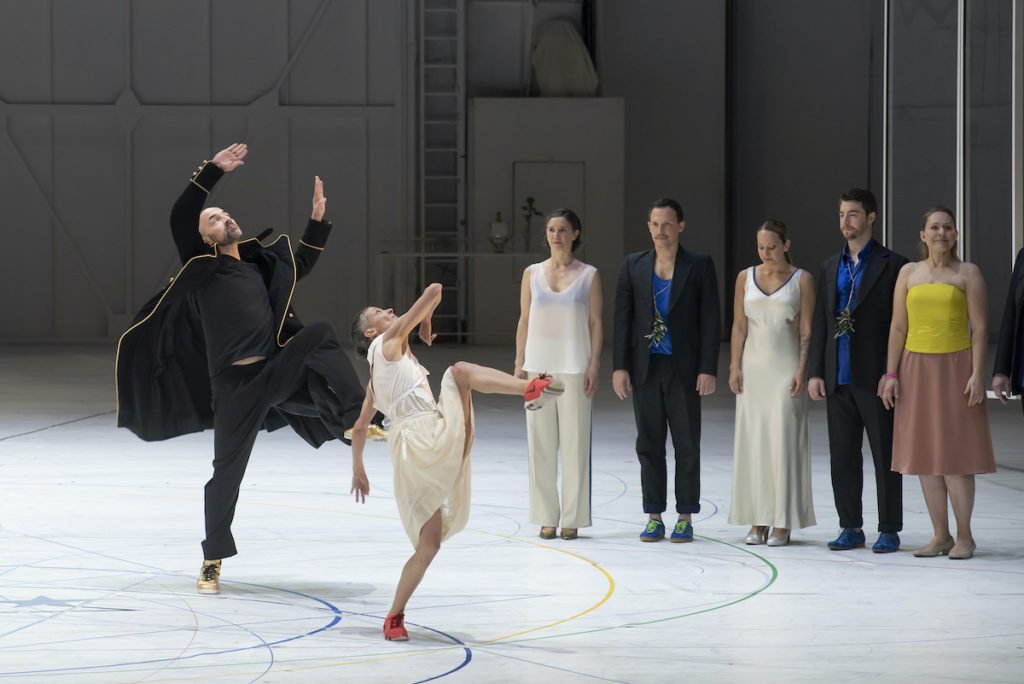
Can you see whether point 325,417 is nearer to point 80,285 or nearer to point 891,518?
point 891,518

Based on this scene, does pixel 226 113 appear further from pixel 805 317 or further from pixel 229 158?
pixel 805 317

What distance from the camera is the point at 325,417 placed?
520cm

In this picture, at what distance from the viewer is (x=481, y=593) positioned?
5.02 meters

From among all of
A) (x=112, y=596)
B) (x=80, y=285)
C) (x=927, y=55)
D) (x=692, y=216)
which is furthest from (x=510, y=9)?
(x=112, y=596)

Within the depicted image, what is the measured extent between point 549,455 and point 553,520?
0.95 feet

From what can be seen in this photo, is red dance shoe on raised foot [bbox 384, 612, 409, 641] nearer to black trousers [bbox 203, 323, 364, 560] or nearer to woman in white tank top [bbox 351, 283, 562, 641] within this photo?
woman in white tank top [bbox 351, 283, 562, 641]

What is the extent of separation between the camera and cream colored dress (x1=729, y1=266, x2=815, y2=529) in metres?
5.94

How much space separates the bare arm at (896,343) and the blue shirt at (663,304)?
0.93m

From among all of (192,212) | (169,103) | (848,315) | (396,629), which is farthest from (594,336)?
(169,103)

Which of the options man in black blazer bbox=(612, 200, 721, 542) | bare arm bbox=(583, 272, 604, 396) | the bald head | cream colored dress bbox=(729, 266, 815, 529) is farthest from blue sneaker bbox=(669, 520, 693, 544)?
the bald head

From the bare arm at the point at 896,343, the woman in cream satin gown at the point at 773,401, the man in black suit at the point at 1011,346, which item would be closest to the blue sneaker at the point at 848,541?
the woman in cream satin gown at the point at 773,401

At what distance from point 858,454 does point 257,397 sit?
8.49ft

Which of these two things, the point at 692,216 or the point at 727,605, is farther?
the point at 692,216

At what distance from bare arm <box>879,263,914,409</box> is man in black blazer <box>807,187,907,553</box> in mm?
84
